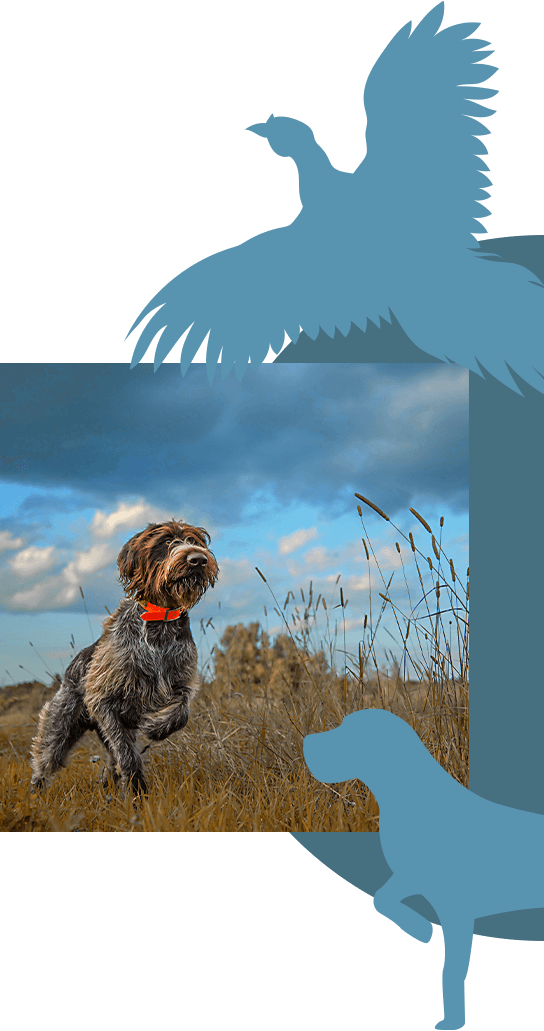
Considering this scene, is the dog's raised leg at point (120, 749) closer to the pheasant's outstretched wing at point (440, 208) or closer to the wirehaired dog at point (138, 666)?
the wirehaired dog at point (138, 666)

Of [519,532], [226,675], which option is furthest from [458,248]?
[226,675]

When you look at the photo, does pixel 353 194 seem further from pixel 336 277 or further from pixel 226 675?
pixel 226 675

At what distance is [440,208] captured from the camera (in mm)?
2758

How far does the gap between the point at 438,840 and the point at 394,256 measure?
216cm

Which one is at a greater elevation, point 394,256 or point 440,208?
point 440,208

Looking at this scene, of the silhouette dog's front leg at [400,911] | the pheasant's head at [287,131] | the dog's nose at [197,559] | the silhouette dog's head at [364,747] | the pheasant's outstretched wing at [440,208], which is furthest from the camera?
the dog's nose at [197,559]

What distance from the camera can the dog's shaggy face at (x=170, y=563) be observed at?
3.29m

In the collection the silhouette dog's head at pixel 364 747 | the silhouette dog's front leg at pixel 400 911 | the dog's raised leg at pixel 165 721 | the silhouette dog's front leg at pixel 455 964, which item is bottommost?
the silhouette dog's front leg at pixel 455 964

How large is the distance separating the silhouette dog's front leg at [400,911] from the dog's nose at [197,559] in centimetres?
164

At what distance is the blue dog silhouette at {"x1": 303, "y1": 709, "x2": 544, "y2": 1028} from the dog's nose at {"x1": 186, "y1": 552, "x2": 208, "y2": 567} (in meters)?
1.22

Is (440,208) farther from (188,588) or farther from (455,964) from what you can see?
(455,964)

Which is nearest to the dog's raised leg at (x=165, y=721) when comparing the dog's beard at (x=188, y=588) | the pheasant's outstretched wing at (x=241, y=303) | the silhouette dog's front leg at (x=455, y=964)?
the dog's beard at (x=188, y=588)

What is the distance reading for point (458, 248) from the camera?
106 inches

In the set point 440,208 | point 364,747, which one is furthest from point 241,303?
point 364,747
